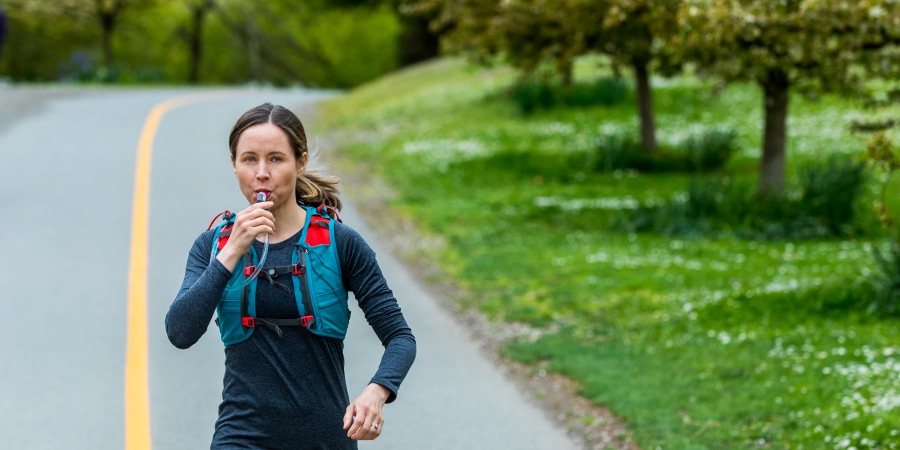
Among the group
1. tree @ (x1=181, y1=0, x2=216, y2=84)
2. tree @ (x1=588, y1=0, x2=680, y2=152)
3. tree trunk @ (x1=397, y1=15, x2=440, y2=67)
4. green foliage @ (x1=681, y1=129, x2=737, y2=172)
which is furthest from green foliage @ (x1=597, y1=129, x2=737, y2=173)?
tree @ (x1=181, y1=0, x2=216, y2=84)

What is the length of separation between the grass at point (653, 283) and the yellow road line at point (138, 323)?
9.28ft

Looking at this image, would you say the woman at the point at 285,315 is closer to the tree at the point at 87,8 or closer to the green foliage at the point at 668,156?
the green foliage at the point at 668,156

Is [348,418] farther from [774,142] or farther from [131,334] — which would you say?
[774,142]

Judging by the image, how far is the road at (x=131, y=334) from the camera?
6977mm

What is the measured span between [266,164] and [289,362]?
60 cm

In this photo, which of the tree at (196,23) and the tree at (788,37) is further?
the tree at (196,23)

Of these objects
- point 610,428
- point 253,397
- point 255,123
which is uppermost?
point 255,123

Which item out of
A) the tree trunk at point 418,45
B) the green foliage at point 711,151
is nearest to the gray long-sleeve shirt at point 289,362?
the green foliage at point 711,151

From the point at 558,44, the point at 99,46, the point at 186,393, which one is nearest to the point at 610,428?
the point at 186,393

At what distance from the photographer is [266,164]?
3.48 m

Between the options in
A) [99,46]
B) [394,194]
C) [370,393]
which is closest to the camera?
[370,393]

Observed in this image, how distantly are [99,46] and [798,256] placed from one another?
53115 millimetres

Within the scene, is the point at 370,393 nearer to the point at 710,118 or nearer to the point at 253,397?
the point at 253,397

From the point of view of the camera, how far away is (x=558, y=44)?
51.3 feet
